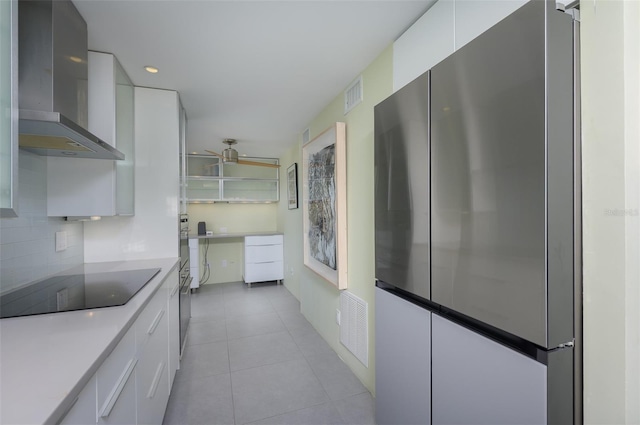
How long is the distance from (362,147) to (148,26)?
1.48 m

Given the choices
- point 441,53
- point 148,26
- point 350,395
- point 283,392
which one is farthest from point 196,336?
point 441,53

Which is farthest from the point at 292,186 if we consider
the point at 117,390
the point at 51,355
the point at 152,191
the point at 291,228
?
the point at 51,355

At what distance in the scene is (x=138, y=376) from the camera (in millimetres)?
1252

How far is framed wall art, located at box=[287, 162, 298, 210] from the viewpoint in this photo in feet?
13.7

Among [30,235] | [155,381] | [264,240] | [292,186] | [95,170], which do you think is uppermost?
[292,186]

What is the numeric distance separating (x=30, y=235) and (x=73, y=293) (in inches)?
20.9

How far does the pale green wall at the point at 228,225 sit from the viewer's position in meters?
5.17

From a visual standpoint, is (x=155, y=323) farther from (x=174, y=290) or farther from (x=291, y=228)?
(x=291, y=228)

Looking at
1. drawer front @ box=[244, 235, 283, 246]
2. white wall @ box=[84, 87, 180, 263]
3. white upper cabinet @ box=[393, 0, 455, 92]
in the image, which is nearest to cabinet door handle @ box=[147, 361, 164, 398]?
white wall @ box=[84, 87, 180, 263]

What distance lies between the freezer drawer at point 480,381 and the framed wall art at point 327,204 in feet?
4.08

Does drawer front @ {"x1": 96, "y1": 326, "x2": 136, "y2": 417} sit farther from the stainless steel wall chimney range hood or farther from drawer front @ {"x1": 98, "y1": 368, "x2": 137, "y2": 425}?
the stainless steel wall chimney range hood

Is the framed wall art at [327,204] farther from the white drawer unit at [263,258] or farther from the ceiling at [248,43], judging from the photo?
the white drawer unit at [263,258]

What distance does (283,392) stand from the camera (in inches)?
82.1

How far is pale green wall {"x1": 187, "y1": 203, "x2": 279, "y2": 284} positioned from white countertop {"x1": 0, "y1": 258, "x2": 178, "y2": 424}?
405 cm
